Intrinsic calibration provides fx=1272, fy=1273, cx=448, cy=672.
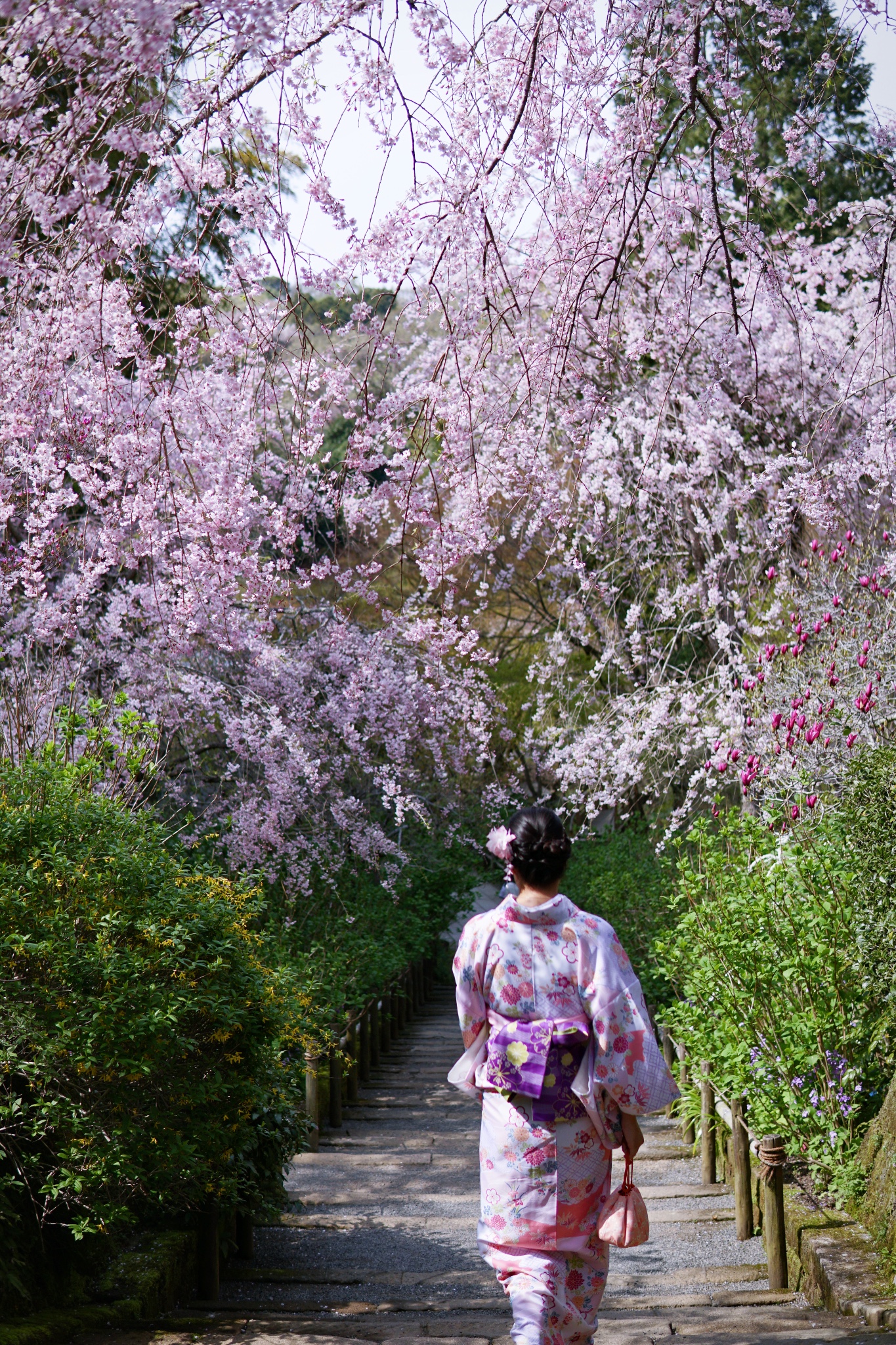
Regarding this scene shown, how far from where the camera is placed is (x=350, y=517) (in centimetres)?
782

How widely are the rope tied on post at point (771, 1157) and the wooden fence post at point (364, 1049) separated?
15.8ft

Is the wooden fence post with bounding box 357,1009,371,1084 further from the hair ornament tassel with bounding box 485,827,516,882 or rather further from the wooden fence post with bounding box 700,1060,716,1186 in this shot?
the hair ornament tassel with bounding box 485,827,516,882

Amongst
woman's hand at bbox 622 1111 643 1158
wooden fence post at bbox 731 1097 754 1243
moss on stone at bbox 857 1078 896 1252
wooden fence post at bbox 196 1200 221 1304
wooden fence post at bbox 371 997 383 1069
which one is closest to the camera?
woman's hand at bbox 622 1111 643 1158

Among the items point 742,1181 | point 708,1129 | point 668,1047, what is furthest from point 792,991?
point 668,1047

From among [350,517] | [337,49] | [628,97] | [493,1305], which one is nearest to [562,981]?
[493,1305]

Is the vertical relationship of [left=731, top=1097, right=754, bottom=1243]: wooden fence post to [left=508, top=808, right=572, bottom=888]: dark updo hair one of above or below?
below

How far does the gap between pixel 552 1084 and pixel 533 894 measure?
1.35 ft

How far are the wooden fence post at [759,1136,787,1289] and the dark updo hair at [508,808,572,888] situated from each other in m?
1.68

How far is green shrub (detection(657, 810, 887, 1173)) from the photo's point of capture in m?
4.32

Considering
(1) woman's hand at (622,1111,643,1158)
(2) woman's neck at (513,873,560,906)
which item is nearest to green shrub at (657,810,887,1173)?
(1) woman's hand at (622,1111,643,1158)

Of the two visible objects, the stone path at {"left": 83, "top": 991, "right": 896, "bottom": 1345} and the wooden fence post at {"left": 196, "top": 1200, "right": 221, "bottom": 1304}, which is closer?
the stone path at {"left": 83, "top": 991, "right": 896, "bottom": 1345}

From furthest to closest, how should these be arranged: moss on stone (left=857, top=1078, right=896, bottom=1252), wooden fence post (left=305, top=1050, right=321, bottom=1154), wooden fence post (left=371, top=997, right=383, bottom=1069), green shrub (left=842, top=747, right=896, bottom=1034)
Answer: wooden fence post (left=371, top=997, right=383, bottom=1069)
wooden fence post (left=305, top=1050, right=321, bottom=1154)
green shrub (left=842, top=747, right=896, bottom=1034)
moss on stone (left=857, top=1078, right=896, bottom=1252)

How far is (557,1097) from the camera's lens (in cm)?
278

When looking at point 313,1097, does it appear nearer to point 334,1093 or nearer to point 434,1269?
point 334,1093
